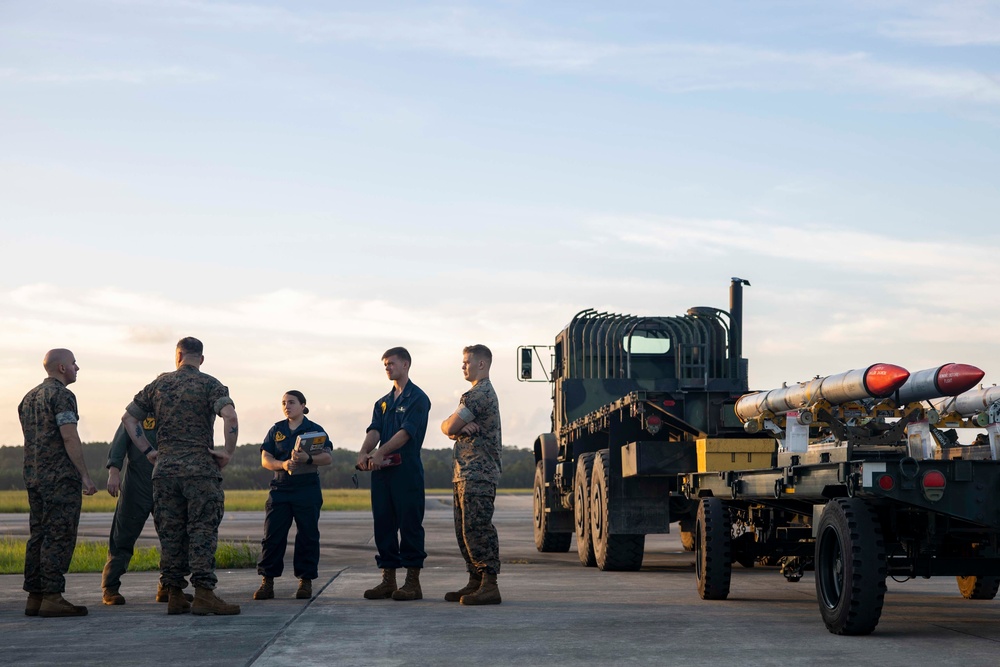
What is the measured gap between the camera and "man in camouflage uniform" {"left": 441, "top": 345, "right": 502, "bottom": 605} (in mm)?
10453

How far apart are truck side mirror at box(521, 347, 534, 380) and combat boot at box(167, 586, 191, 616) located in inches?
364

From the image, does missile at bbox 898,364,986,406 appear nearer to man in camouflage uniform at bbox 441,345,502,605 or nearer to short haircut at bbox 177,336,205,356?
man in camouflage uniform at bbox 441,345,502,605

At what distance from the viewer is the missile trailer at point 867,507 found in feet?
26.0

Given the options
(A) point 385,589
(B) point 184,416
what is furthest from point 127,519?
(A) point 385,589

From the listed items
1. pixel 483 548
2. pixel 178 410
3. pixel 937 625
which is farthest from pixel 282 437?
pixel 937 625

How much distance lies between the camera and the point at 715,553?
10.8m

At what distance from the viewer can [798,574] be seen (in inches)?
491

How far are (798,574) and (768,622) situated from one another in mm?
3329

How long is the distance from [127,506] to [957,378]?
21.8ft

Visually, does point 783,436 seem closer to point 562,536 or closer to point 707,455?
point 707,455

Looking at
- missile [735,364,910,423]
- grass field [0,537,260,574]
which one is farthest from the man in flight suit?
grass field [0,537,260,574]

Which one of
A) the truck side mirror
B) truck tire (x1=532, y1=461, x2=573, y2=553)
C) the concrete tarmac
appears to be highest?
the truck side mirror

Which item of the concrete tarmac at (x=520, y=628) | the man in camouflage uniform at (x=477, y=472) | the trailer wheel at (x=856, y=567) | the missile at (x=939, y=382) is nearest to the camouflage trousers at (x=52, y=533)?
the concrete tarmac at (x=520, y=628)

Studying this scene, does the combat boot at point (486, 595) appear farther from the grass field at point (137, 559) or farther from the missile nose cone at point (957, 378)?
the grass field at point (137, 559)
